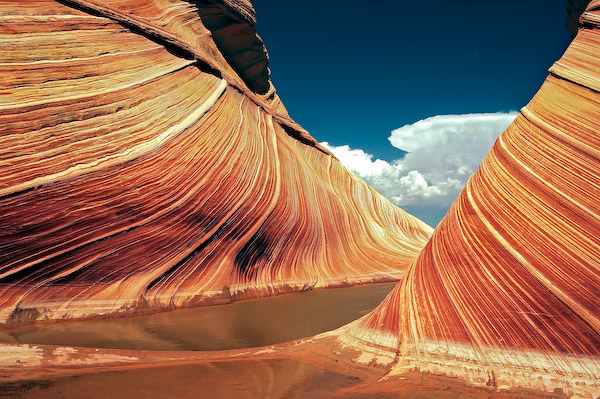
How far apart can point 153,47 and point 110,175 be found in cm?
299

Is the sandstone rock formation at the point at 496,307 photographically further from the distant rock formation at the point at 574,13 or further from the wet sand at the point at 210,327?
the distant rock formation at the point at 574,13

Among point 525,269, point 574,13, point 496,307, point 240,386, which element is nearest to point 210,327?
point 240,386

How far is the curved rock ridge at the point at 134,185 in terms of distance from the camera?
432 cm

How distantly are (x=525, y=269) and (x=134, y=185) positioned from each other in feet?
13.9

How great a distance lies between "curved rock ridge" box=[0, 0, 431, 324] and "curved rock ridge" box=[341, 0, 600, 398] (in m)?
2.85

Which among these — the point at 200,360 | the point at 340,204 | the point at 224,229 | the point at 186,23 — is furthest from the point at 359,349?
the point at 186,23

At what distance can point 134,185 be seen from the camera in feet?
16.5

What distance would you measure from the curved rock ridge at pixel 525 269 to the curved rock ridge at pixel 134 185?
9.35 ft

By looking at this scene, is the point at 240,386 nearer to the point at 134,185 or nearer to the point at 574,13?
the point at 134,185

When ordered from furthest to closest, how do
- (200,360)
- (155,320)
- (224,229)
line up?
1. (224,229)
2. (155,320)
3. (200,360)

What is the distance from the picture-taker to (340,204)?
28.9 feet

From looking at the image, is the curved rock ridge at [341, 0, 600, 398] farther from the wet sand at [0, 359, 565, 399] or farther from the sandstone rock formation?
the wet sand at [0, 359, 565, 399]

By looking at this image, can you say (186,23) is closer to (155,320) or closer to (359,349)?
(155,320)

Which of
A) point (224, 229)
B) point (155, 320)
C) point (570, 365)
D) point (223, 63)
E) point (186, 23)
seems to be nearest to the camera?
point (570, 365)
